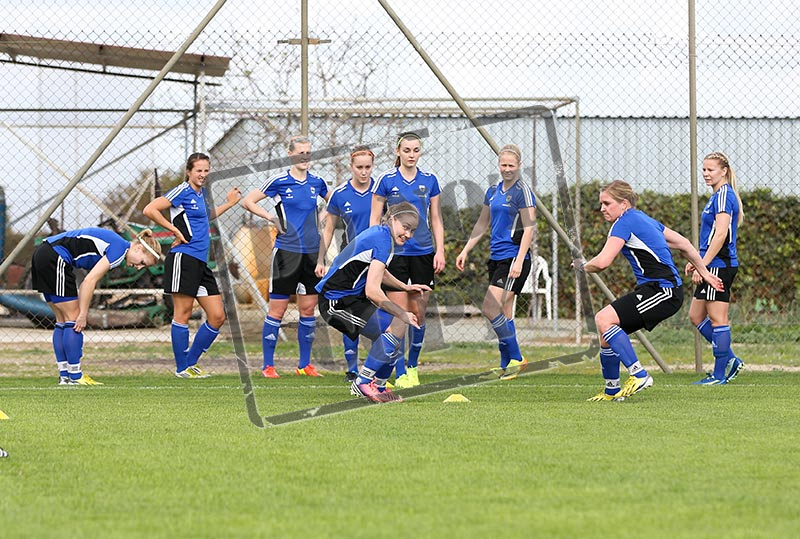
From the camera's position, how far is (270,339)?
430 inches

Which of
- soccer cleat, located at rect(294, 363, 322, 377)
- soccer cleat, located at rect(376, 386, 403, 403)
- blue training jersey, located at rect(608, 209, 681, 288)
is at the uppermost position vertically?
blue training jersey, located at rect(608, 209, 681, 288)

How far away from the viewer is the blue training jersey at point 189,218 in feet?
35.5

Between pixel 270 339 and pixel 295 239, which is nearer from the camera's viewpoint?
pixel 270 339

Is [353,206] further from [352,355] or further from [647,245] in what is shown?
[647,245]

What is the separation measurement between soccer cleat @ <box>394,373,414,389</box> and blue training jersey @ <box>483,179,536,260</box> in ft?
4.46

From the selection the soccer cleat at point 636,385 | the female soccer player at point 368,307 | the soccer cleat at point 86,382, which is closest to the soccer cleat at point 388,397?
the female soccer player at point 368,307

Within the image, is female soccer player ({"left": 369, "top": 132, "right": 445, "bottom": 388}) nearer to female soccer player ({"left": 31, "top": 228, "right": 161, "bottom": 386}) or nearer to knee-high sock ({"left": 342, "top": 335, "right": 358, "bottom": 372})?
knee-high sock ({"left": 342, "top": 335, "right": 358, "bottom": 372})

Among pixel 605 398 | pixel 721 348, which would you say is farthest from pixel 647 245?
pixel 721 348

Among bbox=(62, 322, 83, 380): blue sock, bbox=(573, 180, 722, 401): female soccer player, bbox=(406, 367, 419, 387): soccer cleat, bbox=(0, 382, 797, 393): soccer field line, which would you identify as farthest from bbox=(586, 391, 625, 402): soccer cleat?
bbox=(62, 322, 83, 380): blue sock

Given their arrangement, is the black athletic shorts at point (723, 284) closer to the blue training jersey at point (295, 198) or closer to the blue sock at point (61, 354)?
the blue training jersey at point (295, 198)

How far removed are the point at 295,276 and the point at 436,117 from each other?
12.2 ft

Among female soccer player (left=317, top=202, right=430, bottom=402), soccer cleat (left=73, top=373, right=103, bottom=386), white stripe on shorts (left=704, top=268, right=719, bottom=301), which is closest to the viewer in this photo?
female soccer player (left=317, top=202, right=430, bottom=402)

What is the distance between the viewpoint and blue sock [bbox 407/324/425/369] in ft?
33.0

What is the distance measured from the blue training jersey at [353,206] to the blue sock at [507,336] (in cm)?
150
